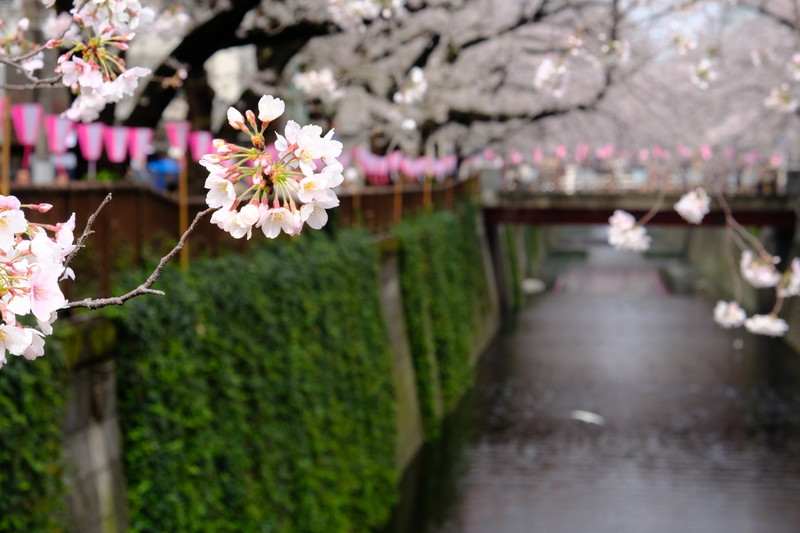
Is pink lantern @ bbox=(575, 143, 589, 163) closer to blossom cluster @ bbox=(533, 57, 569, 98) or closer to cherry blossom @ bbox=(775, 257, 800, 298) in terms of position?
blossom cluster @ bbox=(533, 57, 569, 98)

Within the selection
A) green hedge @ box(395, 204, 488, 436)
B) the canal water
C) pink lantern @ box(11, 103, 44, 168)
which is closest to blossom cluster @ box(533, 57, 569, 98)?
pink lantern @ box(11, 103, 44, 168)

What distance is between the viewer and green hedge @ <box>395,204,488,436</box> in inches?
762

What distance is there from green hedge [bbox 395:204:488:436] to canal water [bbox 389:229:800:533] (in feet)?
2.03

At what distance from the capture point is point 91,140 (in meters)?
9.27

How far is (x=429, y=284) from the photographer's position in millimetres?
21359

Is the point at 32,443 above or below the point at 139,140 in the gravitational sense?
below

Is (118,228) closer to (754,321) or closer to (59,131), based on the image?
(59,131)

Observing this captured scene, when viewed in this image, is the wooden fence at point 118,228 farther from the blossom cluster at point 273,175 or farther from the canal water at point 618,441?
the canal water at point 618,441

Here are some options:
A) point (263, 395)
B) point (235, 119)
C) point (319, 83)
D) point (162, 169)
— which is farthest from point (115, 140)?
point (162, 169)

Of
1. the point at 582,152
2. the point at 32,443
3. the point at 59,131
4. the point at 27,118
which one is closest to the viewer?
the point at 32,443

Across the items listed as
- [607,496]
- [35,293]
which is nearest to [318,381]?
[607,496]

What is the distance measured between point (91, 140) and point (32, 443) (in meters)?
3.45

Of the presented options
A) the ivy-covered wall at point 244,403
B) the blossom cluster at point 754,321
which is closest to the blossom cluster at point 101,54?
the ivy-covered wall at point 244,403

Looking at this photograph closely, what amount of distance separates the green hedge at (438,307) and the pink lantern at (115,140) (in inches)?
381
